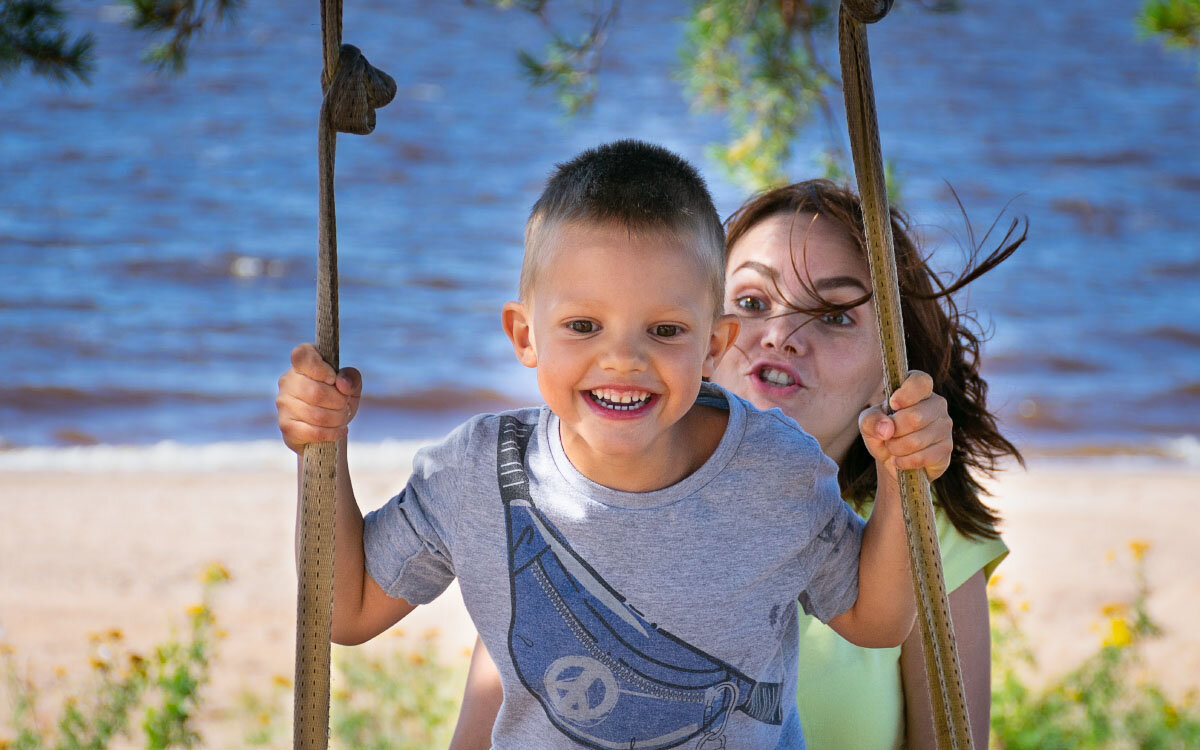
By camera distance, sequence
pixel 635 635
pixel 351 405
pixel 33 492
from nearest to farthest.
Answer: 1. pixel 351 405
2. pixel 635 635
3. pixel 33 492

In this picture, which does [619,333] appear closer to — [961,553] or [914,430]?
[914,430]

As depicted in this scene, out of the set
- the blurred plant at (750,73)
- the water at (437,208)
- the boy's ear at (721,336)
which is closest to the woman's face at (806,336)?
the boy's ear at (721,336)

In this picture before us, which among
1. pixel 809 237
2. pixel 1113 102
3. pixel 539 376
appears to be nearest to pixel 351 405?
pixel 539 376

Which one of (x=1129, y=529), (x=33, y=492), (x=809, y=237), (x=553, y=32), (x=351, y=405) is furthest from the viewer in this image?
(x=33, y=492)

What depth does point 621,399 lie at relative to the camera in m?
1.55

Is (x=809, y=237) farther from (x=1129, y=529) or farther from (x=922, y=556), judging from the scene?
(x=1129, y=529)

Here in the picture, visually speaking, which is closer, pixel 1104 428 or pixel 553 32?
pixel 553 32

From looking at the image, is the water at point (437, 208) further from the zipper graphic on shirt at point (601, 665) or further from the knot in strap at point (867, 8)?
the knot in strap at point (867, 8)

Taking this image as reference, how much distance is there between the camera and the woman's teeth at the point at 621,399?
1.54 meters

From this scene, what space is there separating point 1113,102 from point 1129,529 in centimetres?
1384

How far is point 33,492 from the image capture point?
638 centimetres

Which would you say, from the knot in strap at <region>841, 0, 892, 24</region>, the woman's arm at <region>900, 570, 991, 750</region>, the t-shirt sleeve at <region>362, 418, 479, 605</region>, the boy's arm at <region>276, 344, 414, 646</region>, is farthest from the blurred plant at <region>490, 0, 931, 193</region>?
the knot in strap at <region>841, 0, 892, 24</region>

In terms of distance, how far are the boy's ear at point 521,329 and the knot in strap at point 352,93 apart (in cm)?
37

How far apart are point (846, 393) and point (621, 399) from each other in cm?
84
